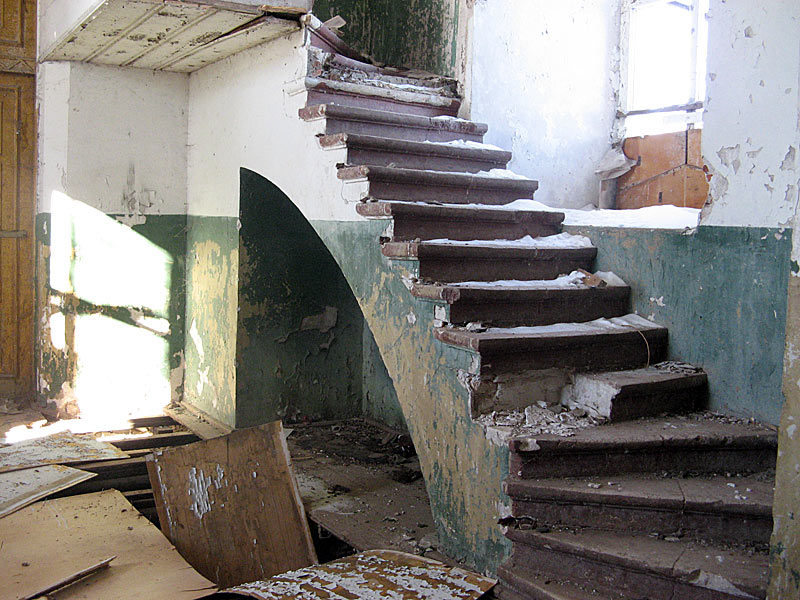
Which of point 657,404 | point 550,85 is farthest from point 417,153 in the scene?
point 657,404

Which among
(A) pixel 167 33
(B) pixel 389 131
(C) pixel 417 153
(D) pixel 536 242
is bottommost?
(D) pixel 536 242

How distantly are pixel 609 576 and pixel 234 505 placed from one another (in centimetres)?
203

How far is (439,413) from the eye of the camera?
3.13 meters

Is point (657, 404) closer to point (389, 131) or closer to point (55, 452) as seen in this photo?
point (389, 131)

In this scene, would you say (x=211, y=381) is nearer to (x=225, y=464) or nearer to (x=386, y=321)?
(x=225, y=464)

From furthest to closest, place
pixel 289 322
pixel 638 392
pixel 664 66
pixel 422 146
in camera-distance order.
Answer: pixel 289 322 < pixel 664 66 < pixel 422 146 < pixel 638 392

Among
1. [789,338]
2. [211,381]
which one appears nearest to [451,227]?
[789,338]

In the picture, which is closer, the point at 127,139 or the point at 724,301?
the point at 724,301

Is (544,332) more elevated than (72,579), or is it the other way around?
(544,332)

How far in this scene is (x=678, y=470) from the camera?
2.86 metres

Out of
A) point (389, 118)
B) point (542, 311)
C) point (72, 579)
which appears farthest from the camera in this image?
point (389, 118)

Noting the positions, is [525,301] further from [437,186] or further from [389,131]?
[389,131]

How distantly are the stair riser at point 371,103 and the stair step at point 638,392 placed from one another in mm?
1933

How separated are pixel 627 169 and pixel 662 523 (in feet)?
8.96
